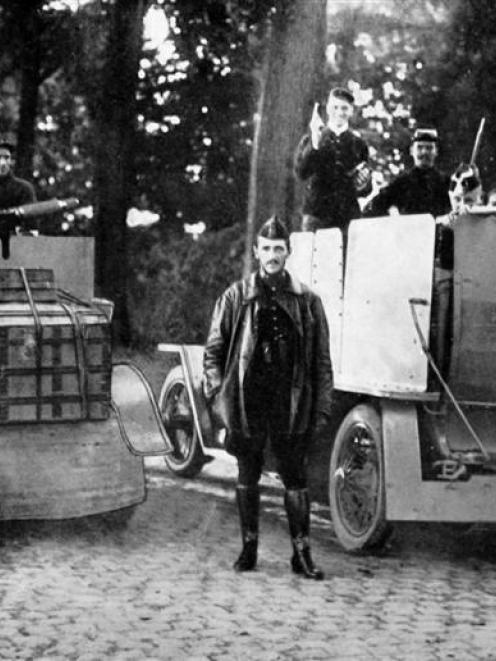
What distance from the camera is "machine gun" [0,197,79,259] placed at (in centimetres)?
1083

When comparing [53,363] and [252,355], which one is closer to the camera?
[252,355]

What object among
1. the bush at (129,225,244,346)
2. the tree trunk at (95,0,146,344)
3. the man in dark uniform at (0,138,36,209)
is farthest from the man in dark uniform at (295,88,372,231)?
the bush at (129,225,244,346)

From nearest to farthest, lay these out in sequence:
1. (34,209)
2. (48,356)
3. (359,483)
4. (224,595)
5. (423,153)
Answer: (224,595) → (359,483) → (48,356) → (34,209) → (423,153)

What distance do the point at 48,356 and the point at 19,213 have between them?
165 cm

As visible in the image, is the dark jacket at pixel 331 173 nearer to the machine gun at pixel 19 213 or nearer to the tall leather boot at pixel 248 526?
the machine gun at pixel 19 213

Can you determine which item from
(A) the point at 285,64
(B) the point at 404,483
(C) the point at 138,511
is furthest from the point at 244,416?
(A) the point at 285,64

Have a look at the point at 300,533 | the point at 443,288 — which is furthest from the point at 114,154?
the point at 300,533

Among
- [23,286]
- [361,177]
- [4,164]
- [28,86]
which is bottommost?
[23,286]

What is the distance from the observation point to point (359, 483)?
9.61 meters

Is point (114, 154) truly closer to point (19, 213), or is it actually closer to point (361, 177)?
point (19, 213)

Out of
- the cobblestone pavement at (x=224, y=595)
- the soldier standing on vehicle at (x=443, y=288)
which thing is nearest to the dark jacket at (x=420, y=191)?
the soldier standing on vehicle at (x=443, y=288)

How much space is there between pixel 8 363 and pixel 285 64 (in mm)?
6923

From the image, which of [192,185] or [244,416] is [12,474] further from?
[192,185]

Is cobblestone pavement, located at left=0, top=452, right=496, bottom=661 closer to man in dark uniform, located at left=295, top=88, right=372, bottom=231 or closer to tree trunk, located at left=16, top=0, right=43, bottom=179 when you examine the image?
man in dark uniform, located at left=295, top=88, right=372, bottom=231
